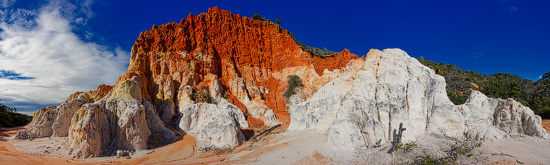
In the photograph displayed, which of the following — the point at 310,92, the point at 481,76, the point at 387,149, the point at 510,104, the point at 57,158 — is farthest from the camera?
the point at 481,76

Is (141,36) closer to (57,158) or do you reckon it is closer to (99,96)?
(99,96)

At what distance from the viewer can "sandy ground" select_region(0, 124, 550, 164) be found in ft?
30.4

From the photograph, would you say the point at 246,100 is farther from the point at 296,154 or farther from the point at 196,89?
the point at 296,154

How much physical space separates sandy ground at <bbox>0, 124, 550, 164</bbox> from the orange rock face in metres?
12.3

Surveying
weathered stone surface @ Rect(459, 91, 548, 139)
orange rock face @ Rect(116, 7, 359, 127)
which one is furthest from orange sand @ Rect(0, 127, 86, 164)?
weathered stone surface @ Rect(459, 91, 548, 139)

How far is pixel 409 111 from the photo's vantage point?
40.9ft

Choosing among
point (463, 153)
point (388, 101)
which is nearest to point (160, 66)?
point (388, 101)

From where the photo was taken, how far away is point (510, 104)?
11633 millimetres

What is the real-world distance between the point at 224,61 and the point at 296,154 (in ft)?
90.0

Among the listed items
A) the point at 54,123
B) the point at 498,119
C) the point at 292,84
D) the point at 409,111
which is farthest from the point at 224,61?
the point at 498,119

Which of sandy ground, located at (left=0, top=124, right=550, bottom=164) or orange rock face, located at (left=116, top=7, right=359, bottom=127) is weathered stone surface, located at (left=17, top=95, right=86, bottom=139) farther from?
orange rock face, located at (left=116, top=7, right=359, bottom=127)

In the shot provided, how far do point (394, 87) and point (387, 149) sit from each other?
12.0ft

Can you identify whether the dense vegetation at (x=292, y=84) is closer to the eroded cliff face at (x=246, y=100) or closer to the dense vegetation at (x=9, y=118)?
the eroded cliff face at (x=246, y=100)

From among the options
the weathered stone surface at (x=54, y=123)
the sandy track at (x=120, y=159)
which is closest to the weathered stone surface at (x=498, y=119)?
the sandy track at (x=120, y=159)
